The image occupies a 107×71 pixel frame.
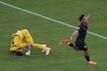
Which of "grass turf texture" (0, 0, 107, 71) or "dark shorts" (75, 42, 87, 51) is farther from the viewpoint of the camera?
"grass turf texture" (0, 0, 107, 71)

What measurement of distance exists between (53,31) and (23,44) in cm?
462

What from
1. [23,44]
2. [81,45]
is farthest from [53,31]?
[81,45]

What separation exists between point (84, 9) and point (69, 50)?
9119 millimetres

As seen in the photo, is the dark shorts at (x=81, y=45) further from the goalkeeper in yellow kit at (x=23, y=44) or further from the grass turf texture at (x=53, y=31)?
the goalkeeper in yellow kit at (x=23, y=44)

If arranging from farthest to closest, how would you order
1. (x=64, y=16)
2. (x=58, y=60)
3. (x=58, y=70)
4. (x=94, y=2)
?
(x=94, y=2) → (x=64, y=16) → (x=58, y=60) → (x=58, y=70)

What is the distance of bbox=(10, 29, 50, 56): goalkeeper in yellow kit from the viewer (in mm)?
23211

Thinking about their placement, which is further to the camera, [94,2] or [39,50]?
[94,2]

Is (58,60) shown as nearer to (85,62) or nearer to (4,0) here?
(85,62)

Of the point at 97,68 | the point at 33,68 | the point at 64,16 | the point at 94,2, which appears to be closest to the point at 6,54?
the point at 33,68

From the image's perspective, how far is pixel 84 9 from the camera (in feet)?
108

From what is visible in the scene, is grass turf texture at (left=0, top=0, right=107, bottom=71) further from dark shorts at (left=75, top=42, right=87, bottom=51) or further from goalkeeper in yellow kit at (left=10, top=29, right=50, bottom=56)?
dark shorts at (left=75, top=42, right=87, bottom=51)

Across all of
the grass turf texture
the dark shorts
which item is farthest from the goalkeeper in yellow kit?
the dark shorts

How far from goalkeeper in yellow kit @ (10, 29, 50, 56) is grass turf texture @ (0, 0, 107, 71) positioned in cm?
29

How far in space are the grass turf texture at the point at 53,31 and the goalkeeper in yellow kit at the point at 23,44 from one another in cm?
29
